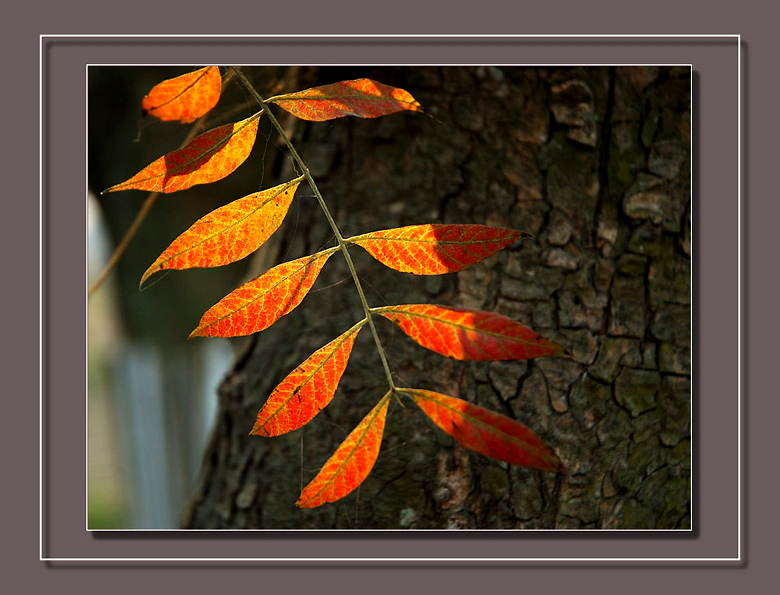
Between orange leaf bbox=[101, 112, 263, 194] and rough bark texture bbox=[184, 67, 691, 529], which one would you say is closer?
orange leaf bbox=[101, 112, 263, 194]

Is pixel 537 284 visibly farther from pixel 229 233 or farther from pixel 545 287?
pixel 229 233

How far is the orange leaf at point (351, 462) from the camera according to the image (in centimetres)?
59

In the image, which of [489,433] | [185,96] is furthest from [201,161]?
[489,433]

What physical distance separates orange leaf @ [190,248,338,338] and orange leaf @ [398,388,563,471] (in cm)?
15

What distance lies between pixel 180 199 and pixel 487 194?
0.83 meters

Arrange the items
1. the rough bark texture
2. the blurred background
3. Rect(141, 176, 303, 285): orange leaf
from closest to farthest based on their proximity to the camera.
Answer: Rect(141, 176, 303, 285): orange leaf → the rough bark texture → the blurred background

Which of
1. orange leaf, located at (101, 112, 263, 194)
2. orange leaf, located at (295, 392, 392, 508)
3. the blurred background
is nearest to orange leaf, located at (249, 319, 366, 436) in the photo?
orange leaf, located at (295, 392, 392, 508)

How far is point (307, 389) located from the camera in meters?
0.59

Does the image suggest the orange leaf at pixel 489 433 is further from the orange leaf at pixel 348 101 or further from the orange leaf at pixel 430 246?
the orange leaf at pixel 348 101

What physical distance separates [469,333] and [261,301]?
0.20m

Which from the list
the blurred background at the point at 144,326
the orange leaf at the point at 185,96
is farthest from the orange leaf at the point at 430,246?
the blurred background at the point at 144,326

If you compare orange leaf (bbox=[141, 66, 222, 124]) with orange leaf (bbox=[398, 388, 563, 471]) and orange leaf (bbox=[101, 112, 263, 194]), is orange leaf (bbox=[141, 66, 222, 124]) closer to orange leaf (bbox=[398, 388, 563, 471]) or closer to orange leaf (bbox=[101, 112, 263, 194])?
orange leaf (bbox=[101, 112, 263, 194])

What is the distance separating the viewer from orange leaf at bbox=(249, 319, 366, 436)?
0.59 metres
